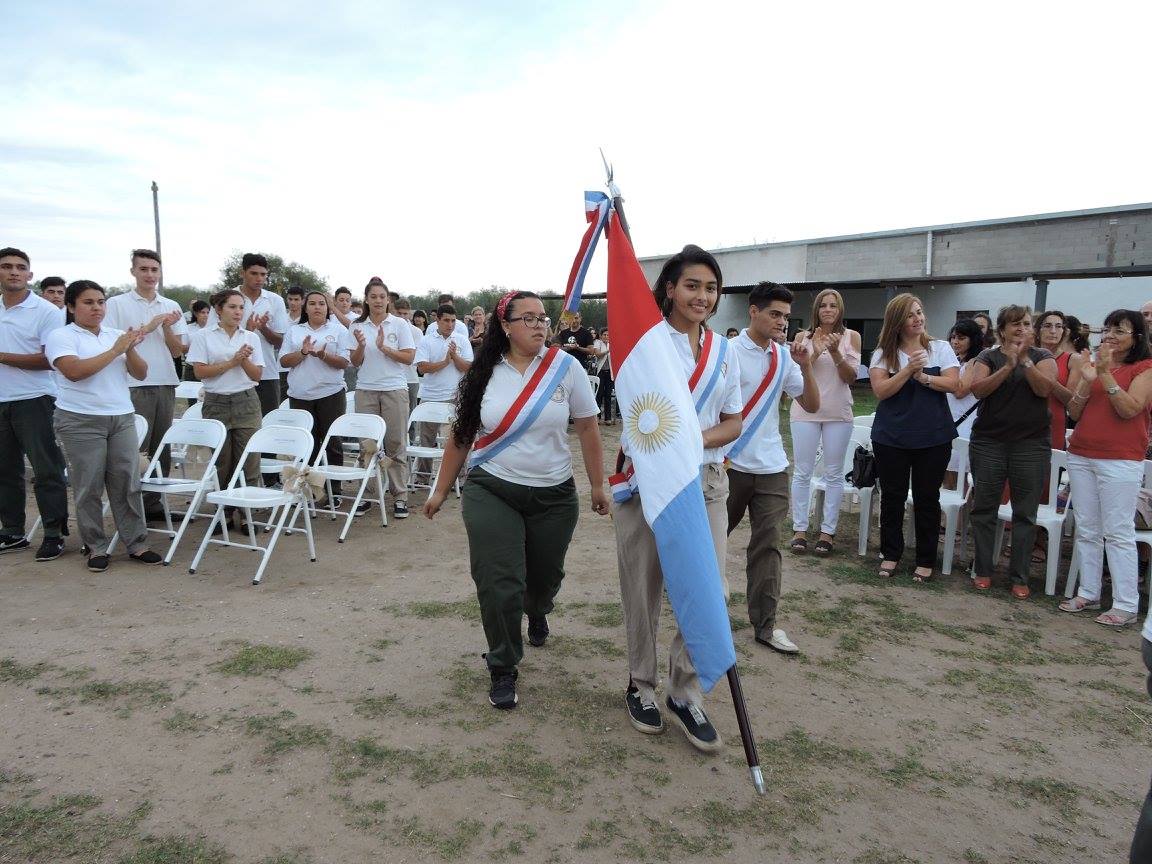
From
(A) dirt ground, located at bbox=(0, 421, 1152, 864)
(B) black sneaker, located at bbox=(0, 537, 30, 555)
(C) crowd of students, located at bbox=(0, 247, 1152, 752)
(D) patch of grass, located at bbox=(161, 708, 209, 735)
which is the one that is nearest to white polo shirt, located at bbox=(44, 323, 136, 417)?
(C) crowd of students, located at bbox=(0, 247, 1152, 752)

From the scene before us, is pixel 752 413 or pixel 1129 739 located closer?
pixel 1129 739

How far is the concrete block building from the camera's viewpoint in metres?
15.7

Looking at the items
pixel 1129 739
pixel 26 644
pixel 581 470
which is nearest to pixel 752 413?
pixel 1129 739

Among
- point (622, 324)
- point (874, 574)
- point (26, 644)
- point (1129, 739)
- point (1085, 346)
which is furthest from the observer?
point (1085, 346)

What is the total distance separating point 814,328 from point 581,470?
4956mm

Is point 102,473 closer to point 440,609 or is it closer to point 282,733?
point 440,609

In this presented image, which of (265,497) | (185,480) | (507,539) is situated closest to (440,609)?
(507,539)

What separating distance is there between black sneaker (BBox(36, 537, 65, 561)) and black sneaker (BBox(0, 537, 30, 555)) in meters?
0.33

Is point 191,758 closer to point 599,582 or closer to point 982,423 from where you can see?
point 599,582

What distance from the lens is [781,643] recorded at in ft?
14.1

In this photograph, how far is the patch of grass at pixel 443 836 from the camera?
2.55m

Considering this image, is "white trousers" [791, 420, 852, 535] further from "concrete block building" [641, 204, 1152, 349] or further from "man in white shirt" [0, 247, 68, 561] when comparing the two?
"concrete block building" [641, 204, 1152, 349]

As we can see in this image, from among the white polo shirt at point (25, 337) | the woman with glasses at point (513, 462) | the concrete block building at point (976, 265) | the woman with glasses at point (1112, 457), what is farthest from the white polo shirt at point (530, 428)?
the concrete block building at point (976, 265)

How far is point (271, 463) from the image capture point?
692cm
